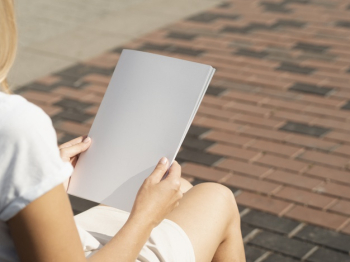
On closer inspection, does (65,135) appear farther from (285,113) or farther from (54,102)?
(285,113)

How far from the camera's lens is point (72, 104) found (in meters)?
4.36

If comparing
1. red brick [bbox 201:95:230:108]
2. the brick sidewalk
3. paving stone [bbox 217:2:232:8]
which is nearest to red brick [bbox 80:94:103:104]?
the brick sidewalk

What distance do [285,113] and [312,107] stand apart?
0.63ft

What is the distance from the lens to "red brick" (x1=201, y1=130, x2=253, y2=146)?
3.72 m

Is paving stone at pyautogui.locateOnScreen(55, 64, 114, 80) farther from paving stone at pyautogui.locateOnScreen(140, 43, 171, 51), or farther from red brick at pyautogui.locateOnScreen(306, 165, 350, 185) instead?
red brick at pyautogui.locateOnScreen(306, 165, 350, 185)

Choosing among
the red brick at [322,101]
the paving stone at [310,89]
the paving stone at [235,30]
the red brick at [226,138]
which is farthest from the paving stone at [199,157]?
the paving stone at [235,30]

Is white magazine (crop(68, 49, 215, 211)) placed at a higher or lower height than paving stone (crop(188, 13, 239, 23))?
higher

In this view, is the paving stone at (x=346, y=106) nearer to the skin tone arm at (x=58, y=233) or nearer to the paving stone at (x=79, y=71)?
the paving stone at (x=79, y=71)

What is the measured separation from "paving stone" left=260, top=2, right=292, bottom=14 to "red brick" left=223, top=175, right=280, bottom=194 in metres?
2.99

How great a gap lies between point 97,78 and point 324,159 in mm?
1924

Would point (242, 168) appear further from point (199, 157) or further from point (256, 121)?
point (256, 121)

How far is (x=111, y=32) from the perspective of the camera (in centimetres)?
568

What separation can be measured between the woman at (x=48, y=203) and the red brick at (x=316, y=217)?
3.85ft

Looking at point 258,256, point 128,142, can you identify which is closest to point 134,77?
point 128,142
